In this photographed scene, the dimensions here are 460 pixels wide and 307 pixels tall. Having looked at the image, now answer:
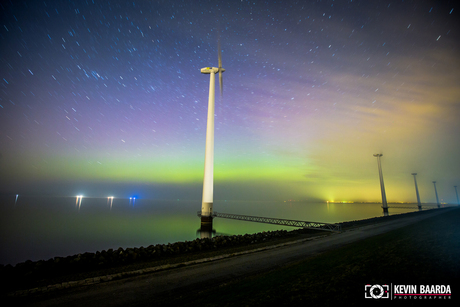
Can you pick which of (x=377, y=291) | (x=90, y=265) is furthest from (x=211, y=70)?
(x=377, y=291)

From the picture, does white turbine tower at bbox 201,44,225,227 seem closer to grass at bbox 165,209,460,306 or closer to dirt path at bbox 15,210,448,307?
dirt path at bbox 15,210,448,307

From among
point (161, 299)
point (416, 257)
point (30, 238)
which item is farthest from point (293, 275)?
point (30, 238)

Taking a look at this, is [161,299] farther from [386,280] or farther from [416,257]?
[416,257]

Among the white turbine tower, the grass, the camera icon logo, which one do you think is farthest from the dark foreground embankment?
the white turbine tower

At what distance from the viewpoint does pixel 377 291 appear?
5969 millimetres

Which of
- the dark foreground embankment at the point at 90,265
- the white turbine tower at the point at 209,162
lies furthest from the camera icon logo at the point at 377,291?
the white turbine tower at the point at 209,162

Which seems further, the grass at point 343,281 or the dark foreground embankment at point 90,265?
the dark foreground embankment at point 90,265

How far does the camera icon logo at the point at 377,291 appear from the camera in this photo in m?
5.72

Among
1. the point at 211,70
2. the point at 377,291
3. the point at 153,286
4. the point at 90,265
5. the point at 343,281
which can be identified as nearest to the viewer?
the point at 377,291

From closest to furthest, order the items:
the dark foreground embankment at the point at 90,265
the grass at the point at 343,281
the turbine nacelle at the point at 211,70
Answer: the grass at the point at 343,281 → the dark foreground embankment at the point at 90,265 → the turbine nacelle at the point at 211,70

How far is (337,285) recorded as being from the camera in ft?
22.5

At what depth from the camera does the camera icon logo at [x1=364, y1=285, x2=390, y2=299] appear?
18.8ft

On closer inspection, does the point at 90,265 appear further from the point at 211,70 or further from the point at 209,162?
the point at 211,70

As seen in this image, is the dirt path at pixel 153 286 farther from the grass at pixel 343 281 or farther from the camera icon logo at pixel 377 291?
the camera icon logo at pixel 377 291
